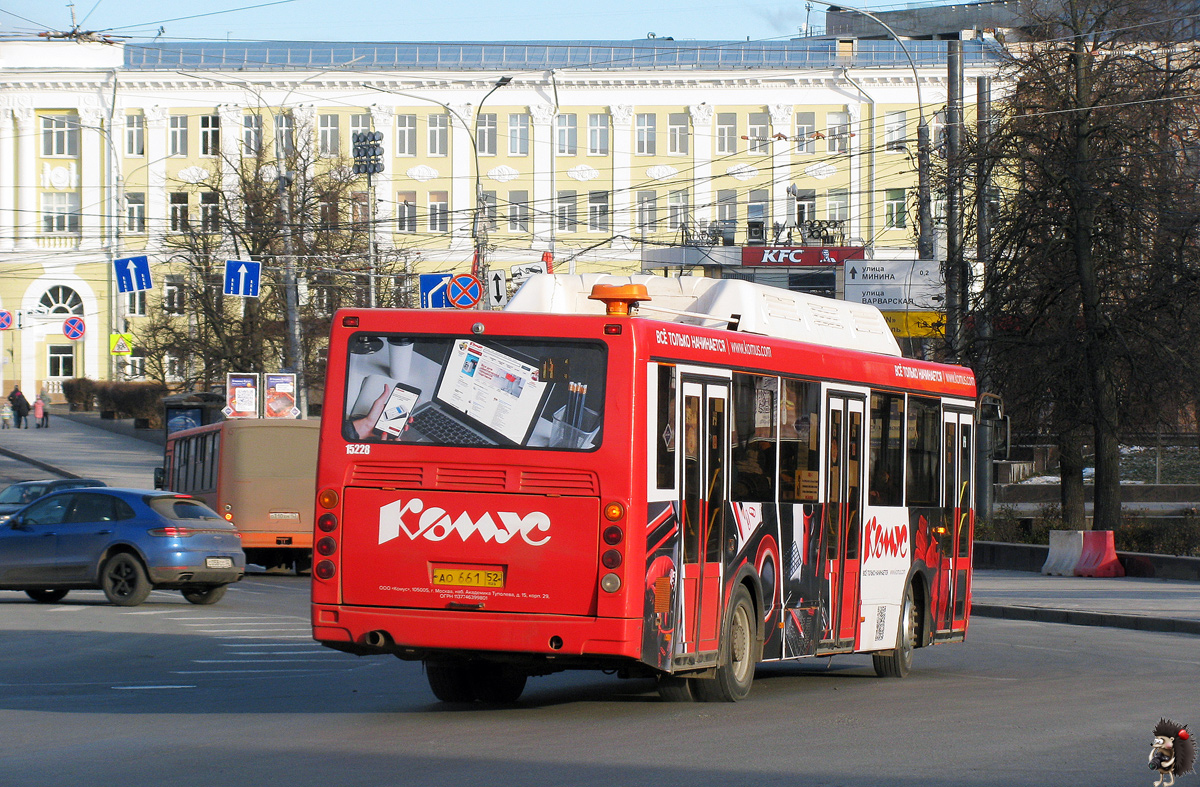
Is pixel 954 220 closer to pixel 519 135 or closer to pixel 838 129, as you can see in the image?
pixel 838 129

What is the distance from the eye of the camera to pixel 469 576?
34.1ft

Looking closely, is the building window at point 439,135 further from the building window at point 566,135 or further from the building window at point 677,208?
the building window at point 677,208

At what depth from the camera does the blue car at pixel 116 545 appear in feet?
69.3

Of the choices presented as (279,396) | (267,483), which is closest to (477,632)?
(267,483)

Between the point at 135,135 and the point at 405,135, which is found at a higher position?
the point at 135,135

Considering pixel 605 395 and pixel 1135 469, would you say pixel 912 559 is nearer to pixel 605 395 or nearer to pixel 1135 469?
pixel 605 395

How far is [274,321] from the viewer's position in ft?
178

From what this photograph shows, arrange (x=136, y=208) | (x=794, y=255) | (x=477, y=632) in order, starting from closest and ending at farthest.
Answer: (x=477, y=632)
(x=794, y=255)
(x=136, y=208)

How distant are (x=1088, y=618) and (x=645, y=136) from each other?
63.7 meters

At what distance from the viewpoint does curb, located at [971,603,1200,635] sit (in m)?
19.6

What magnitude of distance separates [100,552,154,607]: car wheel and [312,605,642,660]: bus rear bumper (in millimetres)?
11510

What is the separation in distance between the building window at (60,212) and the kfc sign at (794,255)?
136ft

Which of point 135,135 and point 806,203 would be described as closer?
point 806,203

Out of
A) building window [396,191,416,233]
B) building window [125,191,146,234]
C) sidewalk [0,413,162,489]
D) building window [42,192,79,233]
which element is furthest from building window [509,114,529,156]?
sidewalk [0,413,162,489]
